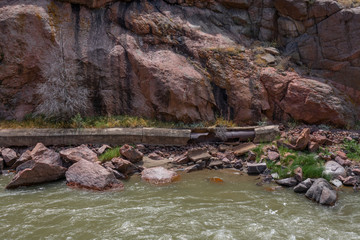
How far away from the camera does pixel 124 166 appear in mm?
6590

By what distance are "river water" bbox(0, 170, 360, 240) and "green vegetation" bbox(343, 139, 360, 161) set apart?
2123mm

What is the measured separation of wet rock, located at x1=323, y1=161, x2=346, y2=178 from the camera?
6246 mm

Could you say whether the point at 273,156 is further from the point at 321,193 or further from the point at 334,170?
the point at 321,193

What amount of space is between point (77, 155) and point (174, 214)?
3.60 m

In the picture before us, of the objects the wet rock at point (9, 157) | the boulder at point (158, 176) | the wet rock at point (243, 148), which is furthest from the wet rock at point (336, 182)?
the wet rock at point (9, 157)

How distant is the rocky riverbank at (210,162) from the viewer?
18.8 feet

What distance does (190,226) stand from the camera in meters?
3.94

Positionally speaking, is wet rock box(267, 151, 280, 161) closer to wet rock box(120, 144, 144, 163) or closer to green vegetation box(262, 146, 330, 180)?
green vegetation box(262, 146, 330, 180)

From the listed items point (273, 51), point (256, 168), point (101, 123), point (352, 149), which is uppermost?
point (273, 51)

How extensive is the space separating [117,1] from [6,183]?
8.09 metres

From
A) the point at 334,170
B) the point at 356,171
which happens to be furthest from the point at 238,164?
the point at 356,171

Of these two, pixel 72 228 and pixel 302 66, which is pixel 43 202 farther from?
pixel 302 66

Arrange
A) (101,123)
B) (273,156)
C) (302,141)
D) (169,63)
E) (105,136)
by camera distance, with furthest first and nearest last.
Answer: (169,63)
(101,123)
(105,136)
(302,141)
(273,156)

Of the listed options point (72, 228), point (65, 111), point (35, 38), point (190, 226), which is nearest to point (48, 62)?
point (35, 38)
